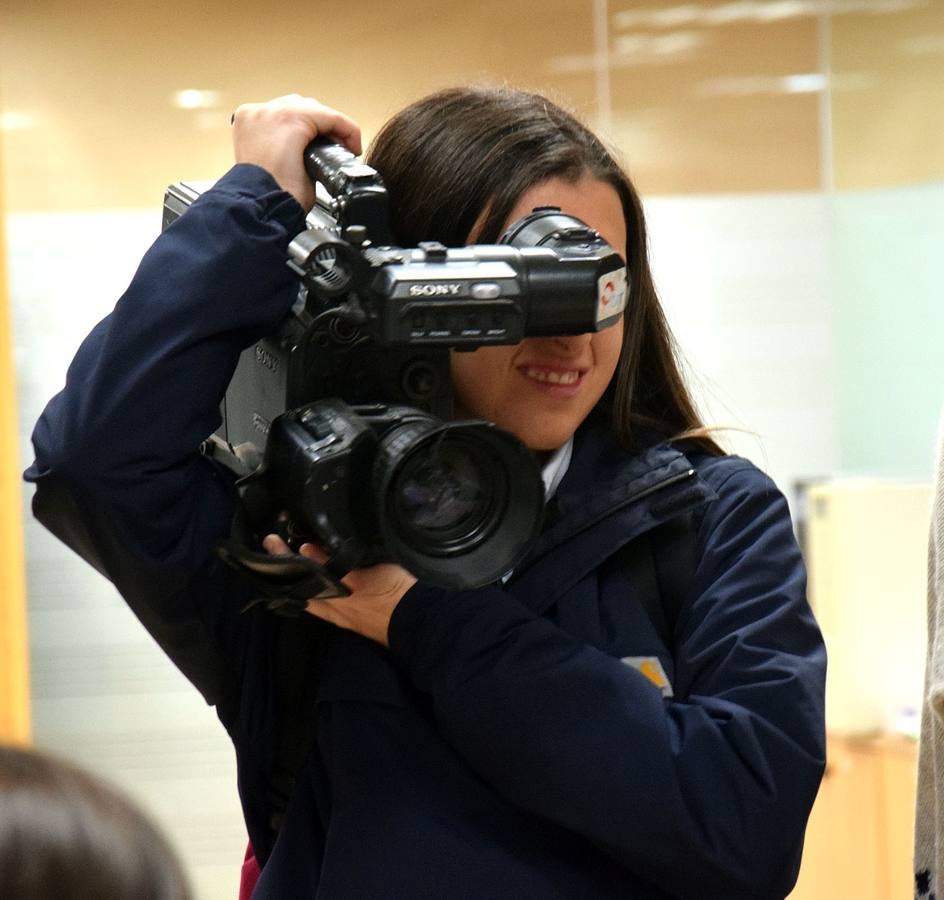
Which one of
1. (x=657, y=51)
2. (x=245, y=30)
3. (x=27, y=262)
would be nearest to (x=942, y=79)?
(x=657, y=51)

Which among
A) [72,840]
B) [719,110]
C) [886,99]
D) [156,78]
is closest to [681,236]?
[719,110]

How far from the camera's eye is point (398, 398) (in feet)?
3.26

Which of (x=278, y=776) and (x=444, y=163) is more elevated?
(x=444, y=163)

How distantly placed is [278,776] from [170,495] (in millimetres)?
206

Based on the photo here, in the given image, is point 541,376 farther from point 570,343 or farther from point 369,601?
point 369,601

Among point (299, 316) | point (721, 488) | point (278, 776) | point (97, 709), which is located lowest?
point (97, 709)

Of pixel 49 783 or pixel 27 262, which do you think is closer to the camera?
pixel 49 783

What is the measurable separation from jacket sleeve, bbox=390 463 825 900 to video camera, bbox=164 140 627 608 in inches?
2.7

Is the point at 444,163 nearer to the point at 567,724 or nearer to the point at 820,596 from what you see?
the point at 567,724

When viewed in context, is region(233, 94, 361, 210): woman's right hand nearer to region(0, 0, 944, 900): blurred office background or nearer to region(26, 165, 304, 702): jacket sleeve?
region(26, 165, 304, 702): jacket sleeve

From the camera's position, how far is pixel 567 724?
944mm

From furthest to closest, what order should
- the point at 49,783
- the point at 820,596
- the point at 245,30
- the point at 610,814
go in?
the point at 820,596, the point at 245,30, the point at 610,814, the point at 49,783

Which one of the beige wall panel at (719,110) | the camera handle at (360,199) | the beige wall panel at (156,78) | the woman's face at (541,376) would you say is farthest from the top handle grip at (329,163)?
the beige wall panel at (719,110)

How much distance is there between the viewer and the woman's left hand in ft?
3.18
